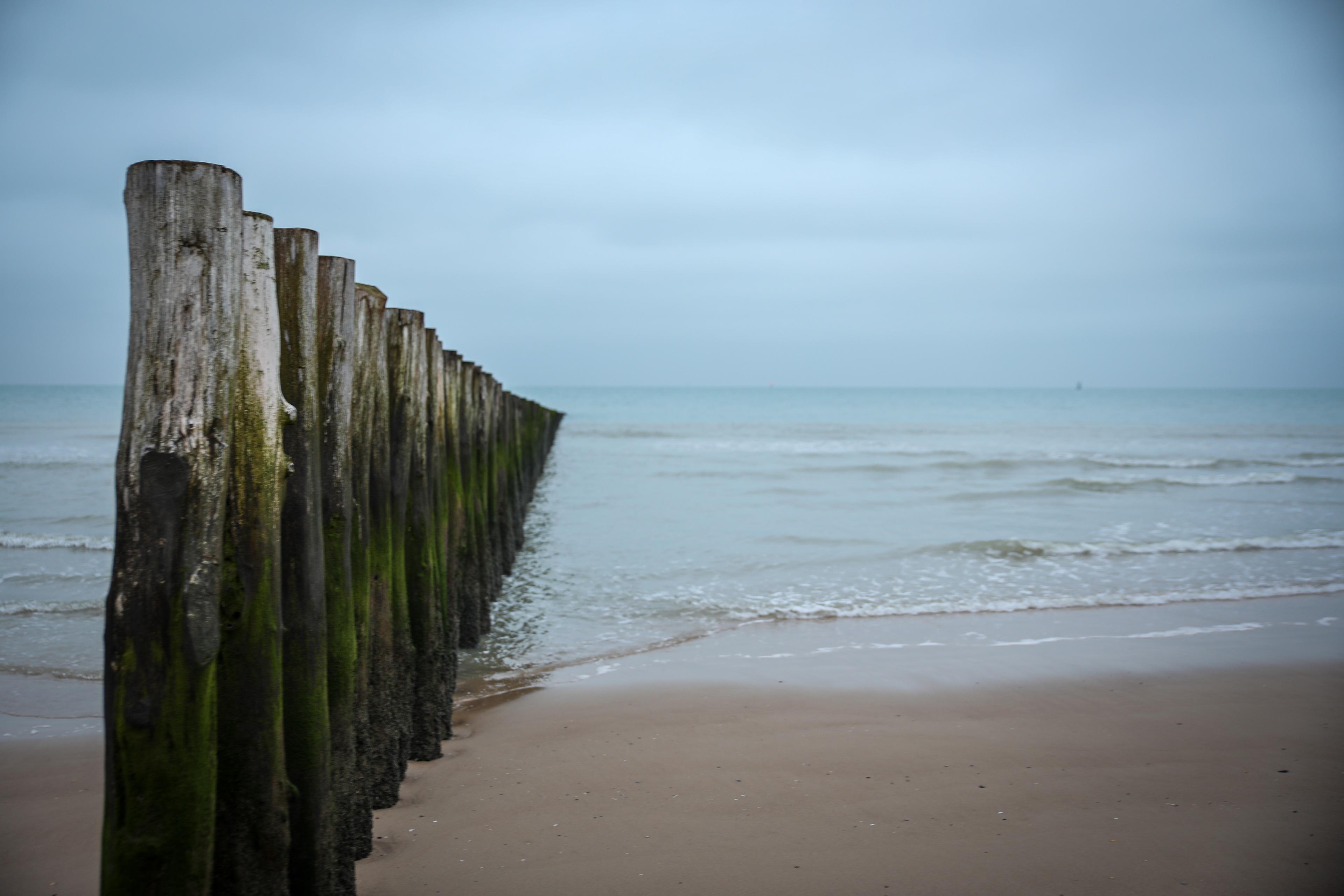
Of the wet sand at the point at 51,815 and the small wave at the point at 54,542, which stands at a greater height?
the small wave at the point at 54,542

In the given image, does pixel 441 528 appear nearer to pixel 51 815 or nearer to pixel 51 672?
pixel 51 815

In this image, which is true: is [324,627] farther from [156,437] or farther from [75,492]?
[75,492]

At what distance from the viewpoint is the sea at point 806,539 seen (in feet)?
22.6

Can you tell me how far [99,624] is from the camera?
6.45 m

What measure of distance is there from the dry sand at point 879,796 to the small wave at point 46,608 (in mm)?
4057

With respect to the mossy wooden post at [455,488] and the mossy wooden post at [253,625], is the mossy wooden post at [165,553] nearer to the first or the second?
the mossy wooden post at [253,625]

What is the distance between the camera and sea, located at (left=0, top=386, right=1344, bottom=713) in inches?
271

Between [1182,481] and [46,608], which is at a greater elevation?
[1182,481]

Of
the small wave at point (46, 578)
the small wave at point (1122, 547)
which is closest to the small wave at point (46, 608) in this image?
the small wave at point (46, 578)

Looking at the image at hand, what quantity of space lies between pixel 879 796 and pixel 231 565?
2.68 meters

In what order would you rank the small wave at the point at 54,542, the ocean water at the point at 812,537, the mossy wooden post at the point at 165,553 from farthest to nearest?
the small wave at the point at 54,542, the ocean water at the point at 812,537, the mossy wooden post at the point at 165,553

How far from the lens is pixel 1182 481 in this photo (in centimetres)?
1814

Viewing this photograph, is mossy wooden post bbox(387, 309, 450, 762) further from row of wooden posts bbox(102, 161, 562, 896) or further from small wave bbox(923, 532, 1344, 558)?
small wave bbox(923, 532, 1344, 558)

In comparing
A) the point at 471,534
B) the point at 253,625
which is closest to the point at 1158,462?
the point at 471,534
